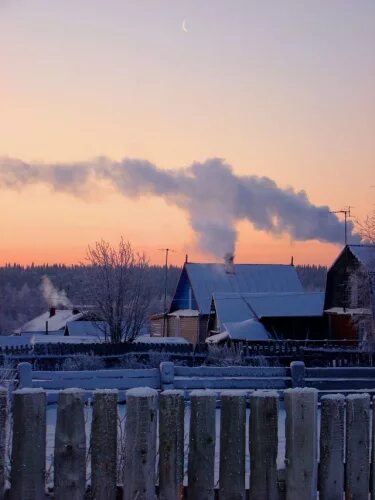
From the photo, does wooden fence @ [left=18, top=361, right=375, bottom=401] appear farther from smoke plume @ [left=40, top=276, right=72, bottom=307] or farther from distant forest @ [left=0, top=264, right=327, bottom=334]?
smoke plume @ [left=40, top=276, right=72, bottom=307]

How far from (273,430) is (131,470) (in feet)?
2.29

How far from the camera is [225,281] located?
141 feet

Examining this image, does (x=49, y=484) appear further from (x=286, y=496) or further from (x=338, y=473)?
(x=338, y=473)

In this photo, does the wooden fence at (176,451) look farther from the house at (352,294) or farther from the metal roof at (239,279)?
the metal roof at (239,279)

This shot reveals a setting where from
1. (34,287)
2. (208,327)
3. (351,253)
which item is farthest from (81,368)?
(34,287)

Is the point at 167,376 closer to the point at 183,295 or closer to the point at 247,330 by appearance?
the point at 247,330

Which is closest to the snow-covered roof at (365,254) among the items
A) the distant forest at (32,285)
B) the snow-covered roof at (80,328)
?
the snow-covered roof at (80,328)

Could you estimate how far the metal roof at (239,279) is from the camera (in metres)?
42.0

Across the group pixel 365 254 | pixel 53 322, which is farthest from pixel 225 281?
pixel 53 322

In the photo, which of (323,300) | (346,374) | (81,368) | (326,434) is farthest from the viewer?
(323,300)

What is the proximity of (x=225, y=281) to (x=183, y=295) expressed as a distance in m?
2.78

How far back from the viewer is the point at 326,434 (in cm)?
344

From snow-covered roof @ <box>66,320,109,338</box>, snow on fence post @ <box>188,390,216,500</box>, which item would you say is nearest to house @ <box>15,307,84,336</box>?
snow-covered roof @ <box>66,320,109,338</box>

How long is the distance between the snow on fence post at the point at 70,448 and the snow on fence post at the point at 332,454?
3.78 ft
